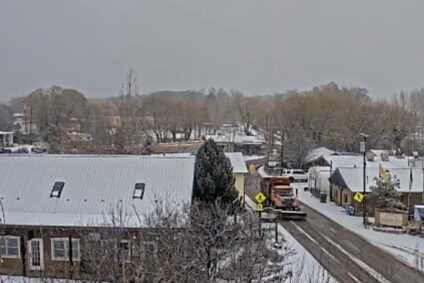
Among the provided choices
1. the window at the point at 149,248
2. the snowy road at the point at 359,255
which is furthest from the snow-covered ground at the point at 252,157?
the window at the point at 149,248

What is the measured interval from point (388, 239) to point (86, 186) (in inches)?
504

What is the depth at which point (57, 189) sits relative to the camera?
19.1 metres

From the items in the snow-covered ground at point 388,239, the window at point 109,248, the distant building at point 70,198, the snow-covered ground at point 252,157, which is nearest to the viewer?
the window at point 109,248

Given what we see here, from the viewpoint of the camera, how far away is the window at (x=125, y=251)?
9.47m

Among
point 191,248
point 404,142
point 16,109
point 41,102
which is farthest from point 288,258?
point 16,109

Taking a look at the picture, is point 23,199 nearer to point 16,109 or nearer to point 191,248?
point 191,248

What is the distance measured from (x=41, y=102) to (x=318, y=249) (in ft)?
216

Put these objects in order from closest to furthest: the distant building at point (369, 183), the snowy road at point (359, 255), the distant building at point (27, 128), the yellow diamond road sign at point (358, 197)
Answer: the snowy road at point (359, 255) < the yellow diamond road sign at point (358, 197) < the distant building at point (369, 183) < the distant building at point (27, 128)

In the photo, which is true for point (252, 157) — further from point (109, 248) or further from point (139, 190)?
point (109, 248)

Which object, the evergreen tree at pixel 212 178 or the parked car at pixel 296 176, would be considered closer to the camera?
the evergreen tree at pixel 212 178

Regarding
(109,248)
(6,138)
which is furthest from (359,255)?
(6,138)

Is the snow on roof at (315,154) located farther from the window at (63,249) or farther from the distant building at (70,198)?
the window at (63,249)

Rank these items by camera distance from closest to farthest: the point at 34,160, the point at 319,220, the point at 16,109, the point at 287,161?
the point at 34,160 → the point at 319,220 → the point at 287,161 → the point at 16,109

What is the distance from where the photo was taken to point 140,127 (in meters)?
66.2
